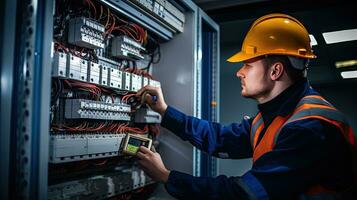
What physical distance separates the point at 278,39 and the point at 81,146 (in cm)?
96

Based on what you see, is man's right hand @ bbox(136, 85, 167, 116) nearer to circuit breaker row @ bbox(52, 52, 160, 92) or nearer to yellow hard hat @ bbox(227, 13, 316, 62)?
circuit breaker row @ bbox(52, 52, 160, 92)

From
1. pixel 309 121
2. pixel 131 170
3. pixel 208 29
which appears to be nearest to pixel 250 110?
pixel 208 29

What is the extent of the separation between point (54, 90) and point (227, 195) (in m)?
0.78

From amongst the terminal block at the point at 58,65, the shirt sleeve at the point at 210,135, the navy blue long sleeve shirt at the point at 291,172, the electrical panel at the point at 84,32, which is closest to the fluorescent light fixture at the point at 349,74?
the shirt sleeve at the point at 210,135

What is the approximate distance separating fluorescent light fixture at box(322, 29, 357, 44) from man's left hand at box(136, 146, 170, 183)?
2862mm

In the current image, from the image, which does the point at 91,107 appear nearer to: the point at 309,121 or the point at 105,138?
the point at 105,138

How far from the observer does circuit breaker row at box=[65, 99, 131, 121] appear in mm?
1146

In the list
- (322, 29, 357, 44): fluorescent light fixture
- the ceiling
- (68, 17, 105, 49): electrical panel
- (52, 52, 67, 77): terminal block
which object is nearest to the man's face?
(68, 17, 105, 49): electrical panel

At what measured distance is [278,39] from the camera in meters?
1.27

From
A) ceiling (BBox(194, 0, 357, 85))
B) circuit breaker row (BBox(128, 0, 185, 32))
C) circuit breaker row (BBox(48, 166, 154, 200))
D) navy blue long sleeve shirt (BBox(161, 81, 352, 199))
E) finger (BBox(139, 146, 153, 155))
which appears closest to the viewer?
navy blue long sleeve shirt (BBox(161, 81, 352, 199))

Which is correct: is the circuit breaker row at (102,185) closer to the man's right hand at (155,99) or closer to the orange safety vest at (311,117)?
the man's right hand at (155,99)

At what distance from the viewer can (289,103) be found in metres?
1.18

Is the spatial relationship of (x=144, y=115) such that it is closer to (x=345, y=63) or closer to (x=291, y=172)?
(x=291, y=172)

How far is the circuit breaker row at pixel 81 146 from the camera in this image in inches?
39.8
